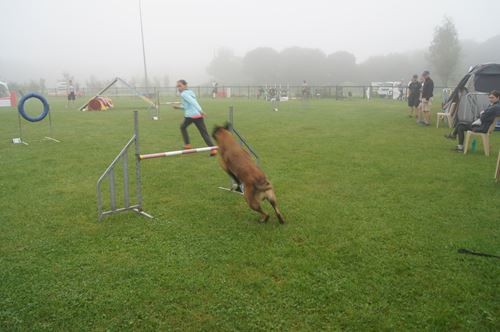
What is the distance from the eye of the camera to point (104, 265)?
12.3ft

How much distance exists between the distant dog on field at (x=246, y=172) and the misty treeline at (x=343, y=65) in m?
57.8

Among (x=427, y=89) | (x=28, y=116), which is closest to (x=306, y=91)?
(x=427, y=89)

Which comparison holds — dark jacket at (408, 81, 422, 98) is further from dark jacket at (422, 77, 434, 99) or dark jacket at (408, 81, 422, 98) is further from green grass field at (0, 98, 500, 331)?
green grass field at (0, 98, 500, 331)

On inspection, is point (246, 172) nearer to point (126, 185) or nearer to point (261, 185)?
point (261, 185)

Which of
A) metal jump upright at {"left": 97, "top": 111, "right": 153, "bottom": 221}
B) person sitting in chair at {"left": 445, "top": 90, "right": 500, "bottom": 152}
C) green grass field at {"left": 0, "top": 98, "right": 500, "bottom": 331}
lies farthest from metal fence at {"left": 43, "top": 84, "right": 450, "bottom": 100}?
metal jump upright at {"left": 97, "top": 111, "right": 153, "bottom": 221}

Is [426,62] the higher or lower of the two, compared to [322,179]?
higher

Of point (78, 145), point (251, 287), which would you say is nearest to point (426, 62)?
point (78, 145)

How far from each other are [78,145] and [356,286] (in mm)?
9574

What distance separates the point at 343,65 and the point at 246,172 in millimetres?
69874

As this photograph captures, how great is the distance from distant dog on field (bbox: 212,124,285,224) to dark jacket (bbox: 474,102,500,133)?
6.75 m

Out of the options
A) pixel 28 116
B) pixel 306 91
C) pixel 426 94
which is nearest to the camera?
pixel 28 116

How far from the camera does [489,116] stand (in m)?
8.70

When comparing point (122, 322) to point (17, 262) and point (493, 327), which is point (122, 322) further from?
point (493, 327)

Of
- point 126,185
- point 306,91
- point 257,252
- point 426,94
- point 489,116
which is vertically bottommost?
point 257,252
